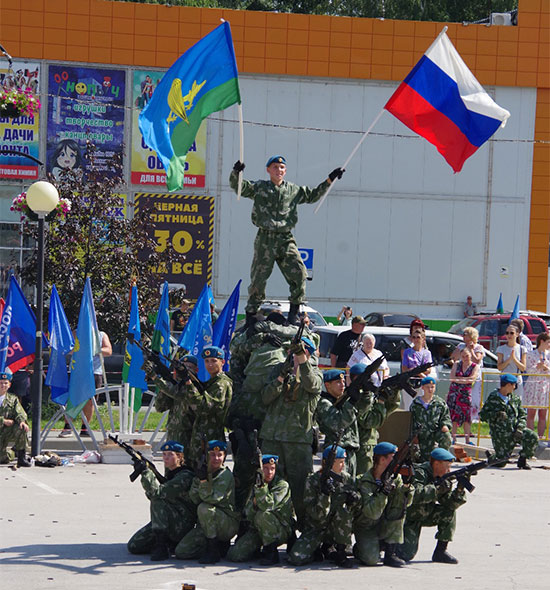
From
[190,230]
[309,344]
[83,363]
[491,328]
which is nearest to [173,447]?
[309,344]

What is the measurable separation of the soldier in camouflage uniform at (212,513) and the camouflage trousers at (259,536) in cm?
11

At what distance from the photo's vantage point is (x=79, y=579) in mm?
8078

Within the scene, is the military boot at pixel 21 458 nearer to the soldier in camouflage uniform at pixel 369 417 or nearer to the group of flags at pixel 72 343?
the group of flags at pixel 72 343

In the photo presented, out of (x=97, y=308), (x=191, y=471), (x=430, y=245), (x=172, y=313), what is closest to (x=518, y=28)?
(x=430, y=245)

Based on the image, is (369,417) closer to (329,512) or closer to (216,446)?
(329,512)

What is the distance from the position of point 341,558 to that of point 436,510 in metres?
0.91

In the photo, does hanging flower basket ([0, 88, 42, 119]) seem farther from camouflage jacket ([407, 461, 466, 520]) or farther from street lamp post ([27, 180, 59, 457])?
camouflage jacket ([407, 461, 466, 520])

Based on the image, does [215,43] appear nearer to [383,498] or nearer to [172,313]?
[383,498]

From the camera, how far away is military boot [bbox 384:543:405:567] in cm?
891

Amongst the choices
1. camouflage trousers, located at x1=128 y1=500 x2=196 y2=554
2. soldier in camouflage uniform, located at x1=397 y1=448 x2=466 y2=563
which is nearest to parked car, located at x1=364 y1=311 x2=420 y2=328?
soldier in camouflage uniform, located at x1=397 y1=448 x2=466 y2=563

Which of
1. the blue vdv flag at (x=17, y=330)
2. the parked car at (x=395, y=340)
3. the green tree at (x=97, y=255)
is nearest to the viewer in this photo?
the blue vdv flag at (x=17, y=330)

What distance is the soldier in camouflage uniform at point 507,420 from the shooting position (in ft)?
47.4

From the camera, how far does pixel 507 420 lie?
14430 millimetres

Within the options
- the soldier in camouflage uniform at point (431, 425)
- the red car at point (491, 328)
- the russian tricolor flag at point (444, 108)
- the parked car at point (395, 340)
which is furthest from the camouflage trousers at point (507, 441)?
the red car at point (491, 328)
